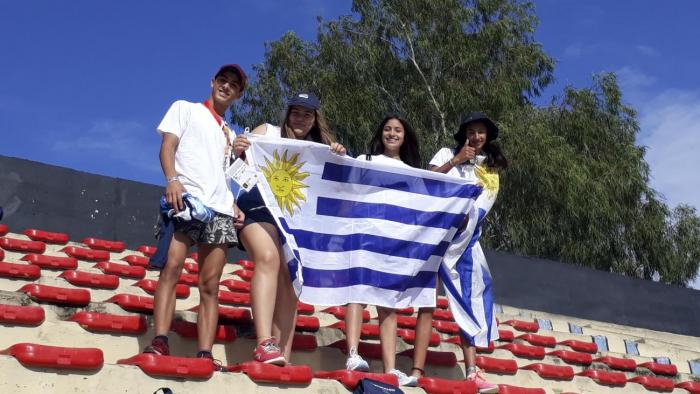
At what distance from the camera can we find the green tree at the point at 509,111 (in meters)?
20.1

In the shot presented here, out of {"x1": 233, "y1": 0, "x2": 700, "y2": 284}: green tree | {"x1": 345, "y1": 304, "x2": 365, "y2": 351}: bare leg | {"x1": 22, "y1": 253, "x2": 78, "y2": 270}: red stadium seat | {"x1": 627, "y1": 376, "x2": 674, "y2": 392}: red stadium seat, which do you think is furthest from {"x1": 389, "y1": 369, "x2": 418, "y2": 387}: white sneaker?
{"x1": 233, "y1": 0, "x2": 700, "y2": 284}: green tree

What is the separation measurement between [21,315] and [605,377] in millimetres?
4095

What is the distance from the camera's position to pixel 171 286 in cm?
394

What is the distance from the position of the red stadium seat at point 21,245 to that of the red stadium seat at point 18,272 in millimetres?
1376

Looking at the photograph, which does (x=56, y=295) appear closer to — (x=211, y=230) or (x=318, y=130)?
(x=211, y=230)

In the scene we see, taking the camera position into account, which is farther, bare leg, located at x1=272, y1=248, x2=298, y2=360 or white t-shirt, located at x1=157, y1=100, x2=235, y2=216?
bare leg, located at x1=272, y1=248, x2=298, y2=360

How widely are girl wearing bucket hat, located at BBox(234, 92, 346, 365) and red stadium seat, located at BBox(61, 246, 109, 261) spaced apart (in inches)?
103

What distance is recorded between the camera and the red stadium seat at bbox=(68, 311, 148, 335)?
400 cm

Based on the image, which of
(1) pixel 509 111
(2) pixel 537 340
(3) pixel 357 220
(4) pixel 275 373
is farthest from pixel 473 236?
(1) pixel 509 111

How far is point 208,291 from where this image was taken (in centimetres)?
405

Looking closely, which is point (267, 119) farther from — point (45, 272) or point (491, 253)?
point (45, 272)

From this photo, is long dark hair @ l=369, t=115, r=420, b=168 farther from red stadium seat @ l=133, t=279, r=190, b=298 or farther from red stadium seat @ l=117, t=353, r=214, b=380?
red stadium seat @ l=117, t=353, r=214, b=380

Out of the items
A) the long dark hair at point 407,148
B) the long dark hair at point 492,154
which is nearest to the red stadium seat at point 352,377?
the long dark hair at point 407,148

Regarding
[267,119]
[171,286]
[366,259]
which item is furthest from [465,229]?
[267,119]
